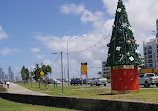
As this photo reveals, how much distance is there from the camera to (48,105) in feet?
53.1

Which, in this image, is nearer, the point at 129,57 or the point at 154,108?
the point at 154,108

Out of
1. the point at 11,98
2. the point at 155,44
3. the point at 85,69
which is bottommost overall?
the point at 11,98

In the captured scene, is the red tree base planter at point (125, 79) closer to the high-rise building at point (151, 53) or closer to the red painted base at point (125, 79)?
the red painted base at point (125, 79)

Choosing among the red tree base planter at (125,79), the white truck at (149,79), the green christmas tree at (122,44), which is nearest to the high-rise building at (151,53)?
the white truck at (149,79)

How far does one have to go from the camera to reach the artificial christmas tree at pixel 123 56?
20.8m

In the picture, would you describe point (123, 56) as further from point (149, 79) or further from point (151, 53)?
point (151, 53)

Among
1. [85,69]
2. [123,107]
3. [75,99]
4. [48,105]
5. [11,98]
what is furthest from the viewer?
[85,69]

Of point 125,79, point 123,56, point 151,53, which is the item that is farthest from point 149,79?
point 151,53

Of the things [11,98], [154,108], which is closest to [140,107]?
[154,108]

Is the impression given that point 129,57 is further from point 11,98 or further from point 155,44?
point 155,44

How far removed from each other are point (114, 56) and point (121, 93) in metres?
2.92

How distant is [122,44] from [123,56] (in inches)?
39.2

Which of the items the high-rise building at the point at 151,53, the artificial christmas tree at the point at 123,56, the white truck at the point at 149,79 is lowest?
the white truck at the point at 149,79

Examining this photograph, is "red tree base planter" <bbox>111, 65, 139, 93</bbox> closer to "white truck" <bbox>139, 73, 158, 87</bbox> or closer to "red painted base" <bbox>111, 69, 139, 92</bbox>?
"red painted base" <bbox>111, 69, 139, 92</bbox>
